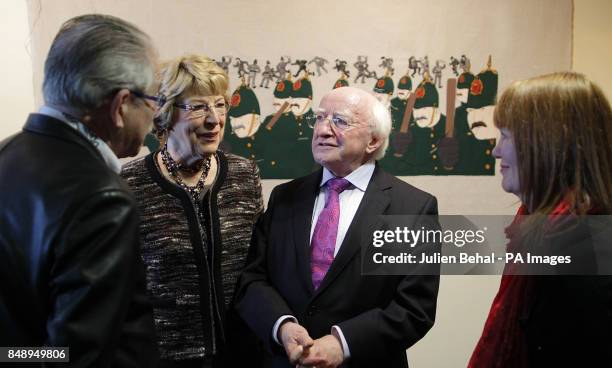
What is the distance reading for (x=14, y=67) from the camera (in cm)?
233

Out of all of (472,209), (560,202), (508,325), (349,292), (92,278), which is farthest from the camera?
(472,209)

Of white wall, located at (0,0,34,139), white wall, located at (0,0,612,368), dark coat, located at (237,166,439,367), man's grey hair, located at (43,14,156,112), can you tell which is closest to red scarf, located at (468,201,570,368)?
dark coat, located at (237,166,439,367)

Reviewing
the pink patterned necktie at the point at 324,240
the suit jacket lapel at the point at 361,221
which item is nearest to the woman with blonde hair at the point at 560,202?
the suit jacket lapel at the point at 361,221

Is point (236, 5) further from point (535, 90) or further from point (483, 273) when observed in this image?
point (483, 273)

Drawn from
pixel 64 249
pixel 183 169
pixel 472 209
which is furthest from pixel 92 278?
pixel 472 209

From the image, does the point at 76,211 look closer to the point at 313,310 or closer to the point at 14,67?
the point at 313,310

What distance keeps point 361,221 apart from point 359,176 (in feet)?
0.60

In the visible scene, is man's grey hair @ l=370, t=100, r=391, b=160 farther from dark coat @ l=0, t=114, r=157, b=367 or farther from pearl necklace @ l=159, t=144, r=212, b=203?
dark coat @ l=0, t=114, r=157, b=367

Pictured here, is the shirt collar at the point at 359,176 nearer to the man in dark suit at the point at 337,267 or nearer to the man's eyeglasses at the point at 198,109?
the man in dark suit at the point at 337,267

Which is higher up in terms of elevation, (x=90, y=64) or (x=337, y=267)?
(x=90, y=64)

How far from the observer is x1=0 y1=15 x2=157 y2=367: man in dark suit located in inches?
36.7

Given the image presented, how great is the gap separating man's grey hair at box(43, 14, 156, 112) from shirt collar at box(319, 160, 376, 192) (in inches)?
37.6

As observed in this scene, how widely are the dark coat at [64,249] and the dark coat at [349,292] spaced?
82cm

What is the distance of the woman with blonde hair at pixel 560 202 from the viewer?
4.01 ft
